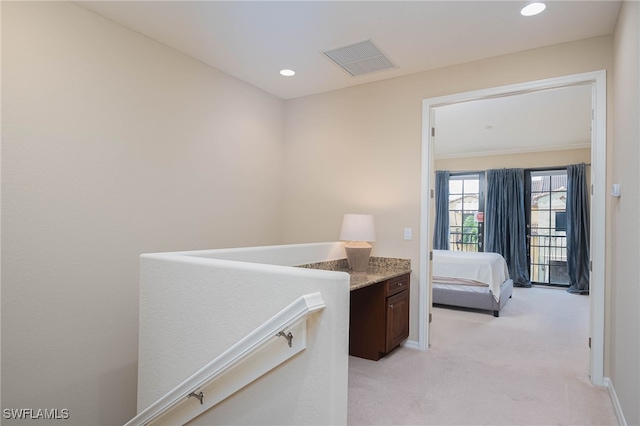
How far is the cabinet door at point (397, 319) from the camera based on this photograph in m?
3.33

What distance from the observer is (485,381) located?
2.96m

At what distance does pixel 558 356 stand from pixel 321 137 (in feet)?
11.1

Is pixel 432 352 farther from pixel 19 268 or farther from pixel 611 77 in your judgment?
pixel 19 268

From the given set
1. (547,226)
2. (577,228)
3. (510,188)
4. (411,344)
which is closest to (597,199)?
(411,344)

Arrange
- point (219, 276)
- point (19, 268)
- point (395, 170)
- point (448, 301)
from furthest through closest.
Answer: point (448, 301)
point (395, 170)
point (19, 268)
point (219, 276)

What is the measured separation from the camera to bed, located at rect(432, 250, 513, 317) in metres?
5.07

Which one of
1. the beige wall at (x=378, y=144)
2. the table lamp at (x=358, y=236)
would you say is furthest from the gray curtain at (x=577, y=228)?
the table lamp at (x=358, y=236)

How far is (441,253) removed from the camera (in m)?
5.85

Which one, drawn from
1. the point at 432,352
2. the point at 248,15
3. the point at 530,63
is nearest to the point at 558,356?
the point at 432,352

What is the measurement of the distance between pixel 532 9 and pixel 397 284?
2445 millimetres

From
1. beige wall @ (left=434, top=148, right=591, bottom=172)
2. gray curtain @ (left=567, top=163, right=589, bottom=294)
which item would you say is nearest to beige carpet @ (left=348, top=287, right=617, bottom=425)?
gray curtain @ (left=567, top=163, right=589, bottom=294)

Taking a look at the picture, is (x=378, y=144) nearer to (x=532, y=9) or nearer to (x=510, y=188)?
(x=532, y=9)

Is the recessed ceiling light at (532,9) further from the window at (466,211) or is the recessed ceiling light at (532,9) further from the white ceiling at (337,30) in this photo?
the window at (466,211)
